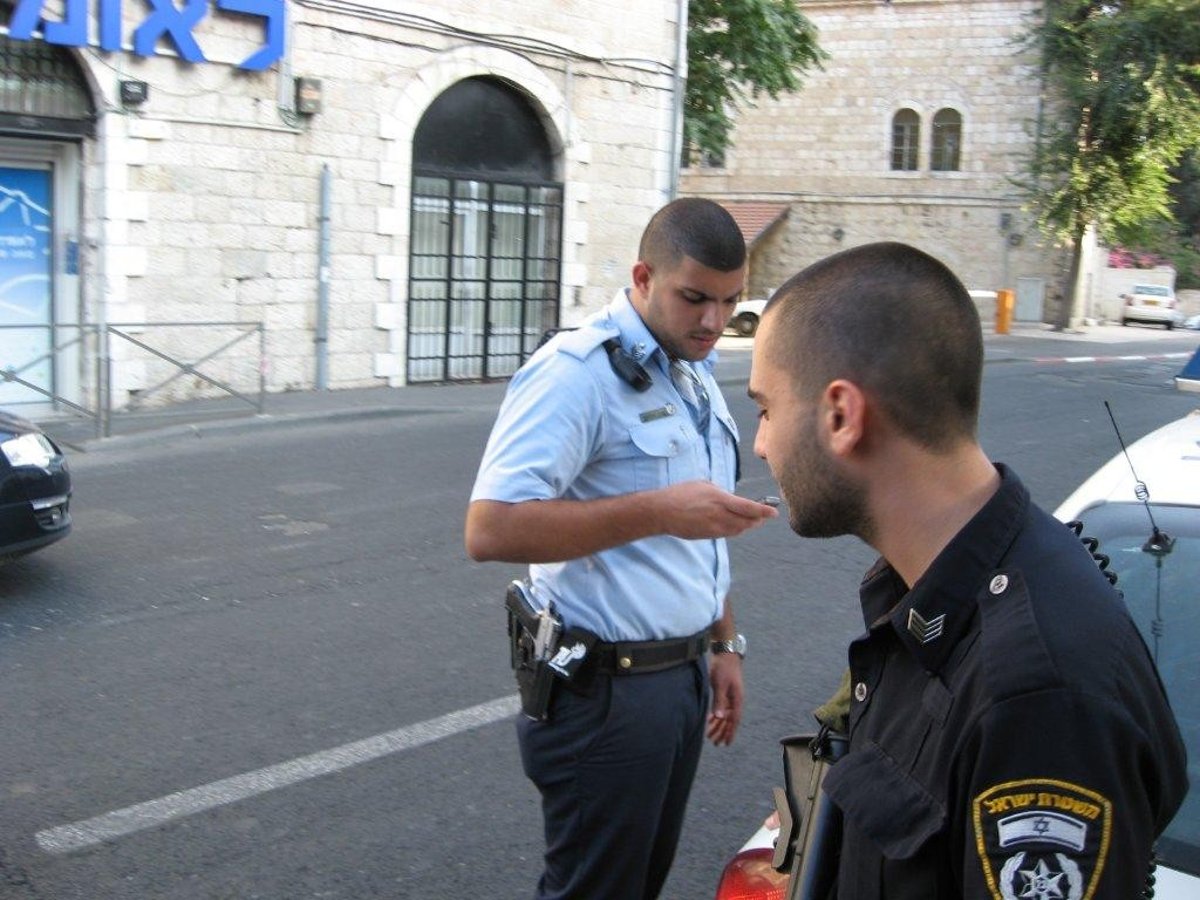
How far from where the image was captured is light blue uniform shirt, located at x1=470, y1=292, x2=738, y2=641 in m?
2.81

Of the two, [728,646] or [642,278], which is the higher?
[642,278]

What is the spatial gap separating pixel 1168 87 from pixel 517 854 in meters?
28.9

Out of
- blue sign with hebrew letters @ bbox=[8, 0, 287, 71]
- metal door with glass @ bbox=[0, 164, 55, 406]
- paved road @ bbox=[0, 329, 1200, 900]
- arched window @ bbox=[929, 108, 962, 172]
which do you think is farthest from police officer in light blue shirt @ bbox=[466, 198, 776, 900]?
arched window @ bbox=[929, 108, 962, 172]

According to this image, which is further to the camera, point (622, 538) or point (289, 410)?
point (289, 410)

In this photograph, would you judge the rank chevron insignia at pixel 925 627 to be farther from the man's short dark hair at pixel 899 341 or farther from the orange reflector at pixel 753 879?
the orange reflector at pixel 753 879

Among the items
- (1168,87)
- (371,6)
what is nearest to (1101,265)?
(1168,87)

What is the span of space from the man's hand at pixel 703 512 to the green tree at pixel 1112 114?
2932cm

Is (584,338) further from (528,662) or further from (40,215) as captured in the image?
(40,215)

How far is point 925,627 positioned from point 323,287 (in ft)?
47.2

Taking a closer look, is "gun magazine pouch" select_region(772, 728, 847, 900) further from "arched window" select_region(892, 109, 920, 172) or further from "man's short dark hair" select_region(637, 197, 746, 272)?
"arched window" select_region(892, 109, 920, 172)

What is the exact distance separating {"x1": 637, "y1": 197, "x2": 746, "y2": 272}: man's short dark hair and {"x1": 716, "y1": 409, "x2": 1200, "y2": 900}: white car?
0.91m

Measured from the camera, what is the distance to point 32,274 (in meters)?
13.6

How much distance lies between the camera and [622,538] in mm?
2762

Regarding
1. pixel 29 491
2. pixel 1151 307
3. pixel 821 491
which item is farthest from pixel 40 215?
pixel 1151 307
